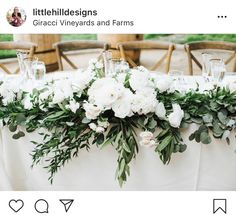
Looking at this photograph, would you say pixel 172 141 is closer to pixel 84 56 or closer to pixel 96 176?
pixel 96 176

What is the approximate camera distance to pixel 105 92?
71cm

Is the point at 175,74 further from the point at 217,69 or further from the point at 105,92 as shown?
the point at 105,92

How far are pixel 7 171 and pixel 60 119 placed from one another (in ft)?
0.74

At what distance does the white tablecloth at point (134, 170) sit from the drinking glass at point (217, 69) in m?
0.20

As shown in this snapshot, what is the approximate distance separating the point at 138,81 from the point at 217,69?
280mm

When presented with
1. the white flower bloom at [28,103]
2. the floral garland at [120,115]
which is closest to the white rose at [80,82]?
the floral garland at [120,115]

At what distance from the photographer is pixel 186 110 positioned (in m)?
0.76

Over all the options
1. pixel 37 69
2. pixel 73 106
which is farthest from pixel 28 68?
pixel 73 106
